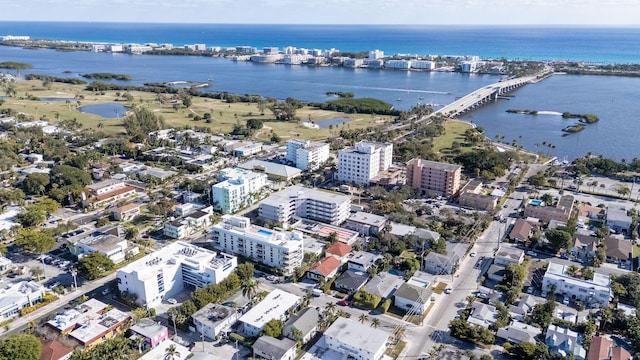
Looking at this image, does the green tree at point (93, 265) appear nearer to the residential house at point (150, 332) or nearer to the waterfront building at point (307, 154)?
→ the residential house at point (150, 332)

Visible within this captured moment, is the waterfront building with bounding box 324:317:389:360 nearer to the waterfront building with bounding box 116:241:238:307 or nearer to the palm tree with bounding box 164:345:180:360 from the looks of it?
the palm tree with bounding box 164:345:180:360

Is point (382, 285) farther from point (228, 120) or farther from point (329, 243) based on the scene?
point (228, 120)

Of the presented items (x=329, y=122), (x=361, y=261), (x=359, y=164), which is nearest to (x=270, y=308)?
(x=361, y=261)

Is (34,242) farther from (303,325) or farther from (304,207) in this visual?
(303,325)

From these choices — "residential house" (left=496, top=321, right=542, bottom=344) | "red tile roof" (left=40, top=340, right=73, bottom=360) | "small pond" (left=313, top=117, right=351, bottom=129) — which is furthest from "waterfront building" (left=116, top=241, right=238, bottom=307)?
A: "small pond" (left=313, top=117, right=351, bottom=129)

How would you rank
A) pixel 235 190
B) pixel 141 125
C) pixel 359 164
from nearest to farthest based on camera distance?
pixel 235 190 < pixel 359 164 < pixel 141 125

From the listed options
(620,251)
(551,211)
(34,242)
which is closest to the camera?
(34,242)
